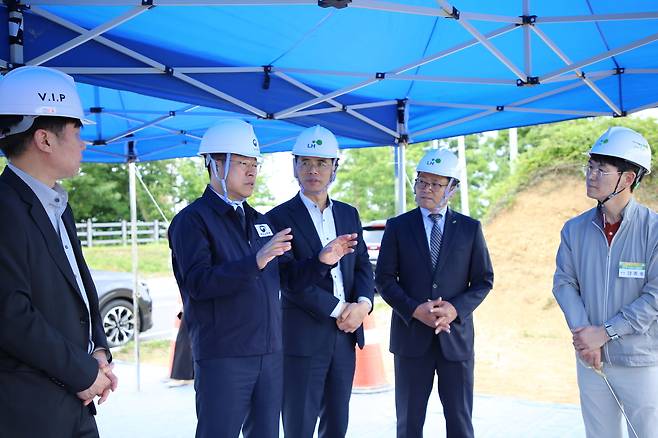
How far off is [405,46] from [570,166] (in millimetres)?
15049

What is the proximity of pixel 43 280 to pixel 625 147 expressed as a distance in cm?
283

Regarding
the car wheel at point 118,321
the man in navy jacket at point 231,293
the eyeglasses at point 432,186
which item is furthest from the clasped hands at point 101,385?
the car wheel at point 118,321

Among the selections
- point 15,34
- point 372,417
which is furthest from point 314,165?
point 372,417

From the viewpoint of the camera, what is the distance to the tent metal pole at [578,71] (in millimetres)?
4365

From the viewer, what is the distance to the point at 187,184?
1240 inches

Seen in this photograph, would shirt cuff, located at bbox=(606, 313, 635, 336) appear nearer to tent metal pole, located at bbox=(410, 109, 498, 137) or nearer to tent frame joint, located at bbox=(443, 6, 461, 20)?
tent frame joint, located at bbox=(443, 6, 461, 20)

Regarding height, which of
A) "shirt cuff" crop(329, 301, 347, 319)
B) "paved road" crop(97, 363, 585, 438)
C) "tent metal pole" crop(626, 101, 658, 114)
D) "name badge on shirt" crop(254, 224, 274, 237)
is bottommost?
"paved road" crop(97, 363, 585, 438)

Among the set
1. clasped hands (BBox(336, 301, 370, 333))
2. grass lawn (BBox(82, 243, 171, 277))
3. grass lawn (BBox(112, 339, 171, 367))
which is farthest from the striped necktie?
grass lawn (BBox(82, 243, 171, 277))

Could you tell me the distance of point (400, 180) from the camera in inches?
234

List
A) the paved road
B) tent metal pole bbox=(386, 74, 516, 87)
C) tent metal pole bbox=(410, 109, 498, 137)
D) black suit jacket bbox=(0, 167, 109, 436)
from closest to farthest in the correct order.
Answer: black suit jacket bbox=(0, 167, 109, 436), tent metal pole bbox=(386, 74, 516, 87), the paved road, tent metal pole bbox=(410, 109, 498, 137)

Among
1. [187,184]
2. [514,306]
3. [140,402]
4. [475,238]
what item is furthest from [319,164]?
[187,184]

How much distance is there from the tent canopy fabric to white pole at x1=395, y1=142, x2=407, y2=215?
5.2 inches

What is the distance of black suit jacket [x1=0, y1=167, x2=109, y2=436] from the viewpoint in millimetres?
1944

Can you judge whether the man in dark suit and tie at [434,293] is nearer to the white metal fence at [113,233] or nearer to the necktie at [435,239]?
the necktie at [435,239]
